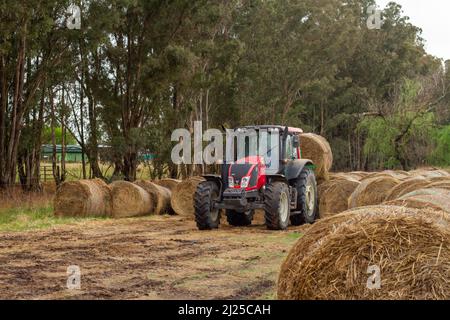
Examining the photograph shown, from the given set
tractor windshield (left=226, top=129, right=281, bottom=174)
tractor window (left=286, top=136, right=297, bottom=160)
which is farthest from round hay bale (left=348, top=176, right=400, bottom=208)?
tractor windshield (left=226, top=129, right=281, bottom=174)

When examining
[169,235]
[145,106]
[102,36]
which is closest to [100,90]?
[145,106]

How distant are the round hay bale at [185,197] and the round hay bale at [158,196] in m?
0.64

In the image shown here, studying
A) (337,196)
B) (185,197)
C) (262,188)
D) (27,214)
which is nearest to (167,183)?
(185,197)

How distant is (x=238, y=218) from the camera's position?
1597 centimetres

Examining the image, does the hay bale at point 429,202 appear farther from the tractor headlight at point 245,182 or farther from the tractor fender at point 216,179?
the tractor fender at point 216,179

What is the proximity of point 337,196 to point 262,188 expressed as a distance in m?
2.87

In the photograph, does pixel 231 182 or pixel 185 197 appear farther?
pixel 185 197

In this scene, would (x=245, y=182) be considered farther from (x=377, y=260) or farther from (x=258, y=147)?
(x=377, y=260)

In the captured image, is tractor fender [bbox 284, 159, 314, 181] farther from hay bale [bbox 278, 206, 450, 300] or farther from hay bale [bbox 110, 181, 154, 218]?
hay bale [bbox 278, 206, 450, 300]

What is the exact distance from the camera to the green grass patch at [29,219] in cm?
1514

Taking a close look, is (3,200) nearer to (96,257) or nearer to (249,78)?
(96,257)

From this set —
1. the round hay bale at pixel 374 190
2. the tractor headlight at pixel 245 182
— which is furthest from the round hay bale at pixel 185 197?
the round hay bale at pixel 374 190

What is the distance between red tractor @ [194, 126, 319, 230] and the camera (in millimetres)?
14227

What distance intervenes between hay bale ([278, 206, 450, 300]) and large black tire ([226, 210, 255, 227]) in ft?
32.7
